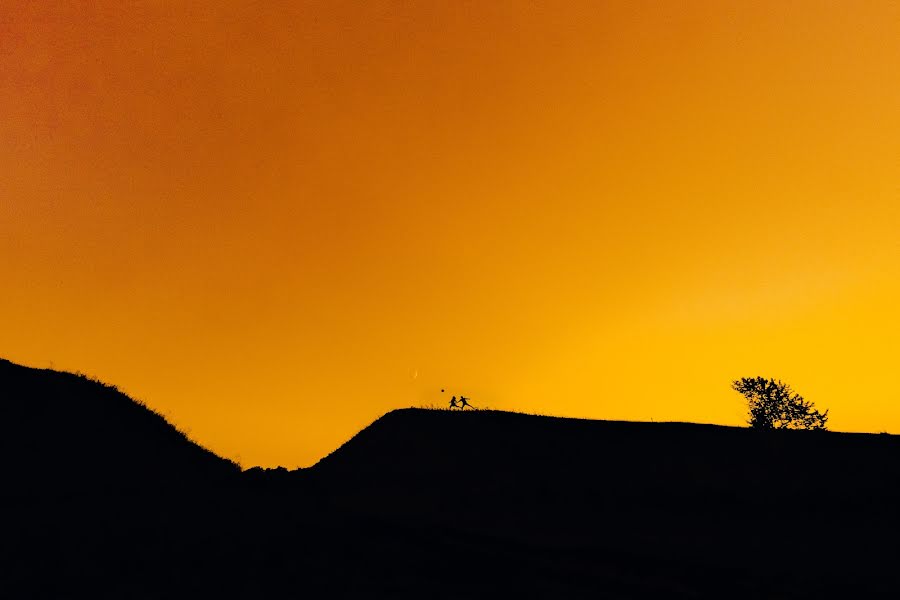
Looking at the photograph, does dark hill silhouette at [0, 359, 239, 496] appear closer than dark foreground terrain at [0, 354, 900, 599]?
No

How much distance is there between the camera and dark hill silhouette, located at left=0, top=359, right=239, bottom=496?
22.5m

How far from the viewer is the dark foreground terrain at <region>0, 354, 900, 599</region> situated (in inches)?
545

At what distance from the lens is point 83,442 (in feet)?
86.7

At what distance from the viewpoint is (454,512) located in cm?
2656

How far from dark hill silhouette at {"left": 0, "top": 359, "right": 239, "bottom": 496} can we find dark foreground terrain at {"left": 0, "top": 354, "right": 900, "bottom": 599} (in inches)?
4.6

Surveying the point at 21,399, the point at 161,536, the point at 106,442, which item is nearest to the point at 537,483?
the point at 161,536

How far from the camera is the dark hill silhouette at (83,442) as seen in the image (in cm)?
2255

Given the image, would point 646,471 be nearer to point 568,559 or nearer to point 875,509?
point 875,509

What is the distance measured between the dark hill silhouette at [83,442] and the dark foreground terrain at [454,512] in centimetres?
12

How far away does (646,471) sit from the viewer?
27156mm

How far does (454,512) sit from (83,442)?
52.0 feet

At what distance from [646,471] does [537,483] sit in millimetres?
4706

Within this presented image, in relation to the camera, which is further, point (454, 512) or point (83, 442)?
point (454, 512)

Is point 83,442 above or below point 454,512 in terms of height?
above
